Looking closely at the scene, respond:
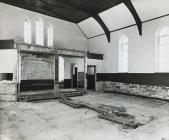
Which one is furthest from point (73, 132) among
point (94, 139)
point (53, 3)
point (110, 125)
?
point (53, 3)

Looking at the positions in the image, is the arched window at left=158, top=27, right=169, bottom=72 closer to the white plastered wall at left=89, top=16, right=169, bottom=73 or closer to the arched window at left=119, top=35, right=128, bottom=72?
the white plastered wall at left=89, top=16, right=169, bottom=73

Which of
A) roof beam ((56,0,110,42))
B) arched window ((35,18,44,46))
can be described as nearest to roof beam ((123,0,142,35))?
roof beam ((56,0,110,42))

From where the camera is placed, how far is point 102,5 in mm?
10781

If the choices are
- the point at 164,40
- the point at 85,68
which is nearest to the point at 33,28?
the point at 85,68

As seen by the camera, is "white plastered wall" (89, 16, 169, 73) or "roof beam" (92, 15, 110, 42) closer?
"white plastered wall" (89, 16, 169, 73)

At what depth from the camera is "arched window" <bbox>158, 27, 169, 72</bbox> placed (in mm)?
9766

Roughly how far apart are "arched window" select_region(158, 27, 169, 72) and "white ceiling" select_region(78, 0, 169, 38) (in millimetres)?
1215

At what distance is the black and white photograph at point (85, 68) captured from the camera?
5219 mm

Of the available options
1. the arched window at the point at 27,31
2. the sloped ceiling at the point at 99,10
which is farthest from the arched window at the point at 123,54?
the arched window at the point at 27,31

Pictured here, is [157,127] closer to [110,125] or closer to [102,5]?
[110,125]

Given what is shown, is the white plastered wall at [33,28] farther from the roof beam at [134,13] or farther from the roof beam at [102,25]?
the roof beam at [134,13]

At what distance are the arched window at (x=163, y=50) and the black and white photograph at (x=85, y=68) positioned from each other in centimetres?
6

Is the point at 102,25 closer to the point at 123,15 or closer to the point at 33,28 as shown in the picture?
the point at 123,15

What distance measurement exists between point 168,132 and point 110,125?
1.72 meters
